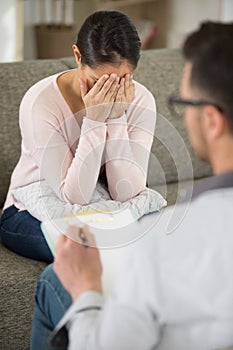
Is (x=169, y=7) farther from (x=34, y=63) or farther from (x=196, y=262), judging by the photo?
(x=196, y=262)

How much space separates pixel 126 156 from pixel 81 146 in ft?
0.36

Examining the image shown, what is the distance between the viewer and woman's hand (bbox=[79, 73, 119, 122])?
1402mm

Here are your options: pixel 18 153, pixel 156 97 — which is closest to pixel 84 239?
pixel 18 153

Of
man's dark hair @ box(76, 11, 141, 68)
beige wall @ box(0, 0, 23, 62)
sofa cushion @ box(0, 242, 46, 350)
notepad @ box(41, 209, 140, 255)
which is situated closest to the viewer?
notepad @ box(41, 209, 140, 255)

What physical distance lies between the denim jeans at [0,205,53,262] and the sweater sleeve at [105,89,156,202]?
235mm

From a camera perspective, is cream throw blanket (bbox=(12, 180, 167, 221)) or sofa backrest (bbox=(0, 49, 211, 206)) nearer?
cream throw blanket (bbox=(12, 180, 167, 221))

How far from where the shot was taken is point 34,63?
6.45ft

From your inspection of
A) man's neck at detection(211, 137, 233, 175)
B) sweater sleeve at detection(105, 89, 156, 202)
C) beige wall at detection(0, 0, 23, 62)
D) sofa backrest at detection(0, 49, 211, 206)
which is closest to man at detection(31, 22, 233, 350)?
man's neck at detection(211, 137, 233, 175)

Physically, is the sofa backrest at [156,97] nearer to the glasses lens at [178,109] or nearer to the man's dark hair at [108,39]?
the man's dark hair at [108,39]

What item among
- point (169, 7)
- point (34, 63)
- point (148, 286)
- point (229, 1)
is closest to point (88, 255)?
point (148, 286)

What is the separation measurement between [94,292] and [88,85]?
25.1 inches

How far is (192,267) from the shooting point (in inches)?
32.6

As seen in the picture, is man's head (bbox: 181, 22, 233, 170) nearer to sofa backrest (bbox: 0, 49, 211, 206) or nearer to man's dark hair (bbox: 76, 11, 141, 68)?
man's dark hair (bbox: 76, 11, 141, 68)

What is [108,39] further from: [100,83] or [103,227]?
[103,227]
